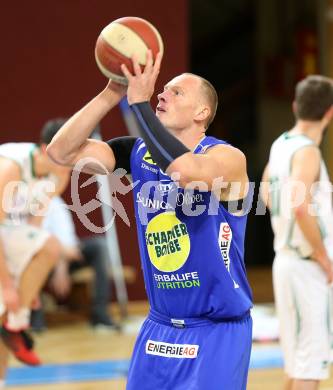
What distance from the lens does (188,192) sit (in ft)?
10.6

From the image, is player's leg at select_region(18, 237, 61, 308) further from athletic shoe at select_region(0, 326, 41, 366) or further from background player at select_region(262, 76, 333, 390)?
background player at select_region(262, 76, 333, 390)

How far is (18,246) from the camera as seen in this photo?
214 inches

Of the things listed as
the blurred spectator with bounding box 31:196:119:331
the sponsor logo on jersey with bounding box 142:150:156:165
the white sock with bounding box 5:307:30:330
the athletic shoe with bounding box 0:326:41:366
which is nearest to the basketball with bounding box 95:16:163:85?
the sponsor logo on jersey with bounding box 142:150:156:165

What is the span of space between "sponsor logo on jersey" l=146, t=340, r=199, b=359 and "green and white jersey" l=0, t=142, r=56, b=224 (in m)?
2.18

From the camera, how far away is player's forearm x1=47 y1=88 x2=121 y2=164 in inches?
129

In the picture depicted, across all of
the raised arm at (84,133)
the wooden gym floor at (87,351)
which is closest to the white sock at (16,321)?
the wooden gym floor at (87,351)

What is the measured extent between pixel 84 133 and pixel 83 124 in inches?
1.4

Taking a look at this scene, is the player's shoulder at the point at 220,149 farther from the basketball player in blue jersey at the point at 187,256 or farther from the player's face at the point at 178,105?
the player's face at the point at 178,105

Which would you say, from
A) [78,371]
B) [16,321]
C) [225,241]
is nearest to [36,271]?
[16,321]

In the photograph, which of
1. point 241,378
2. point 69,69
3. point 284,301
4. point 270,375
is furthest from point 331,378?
point 69,69

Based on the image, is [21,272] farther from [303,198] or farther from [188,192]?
[188,192]

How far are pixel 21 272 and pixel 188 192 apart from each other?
2.50 m

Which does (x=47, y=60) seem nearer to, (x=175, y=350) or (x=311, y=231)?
(x=311, y=231)

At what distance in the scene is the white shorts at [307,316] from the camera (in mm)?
4605
